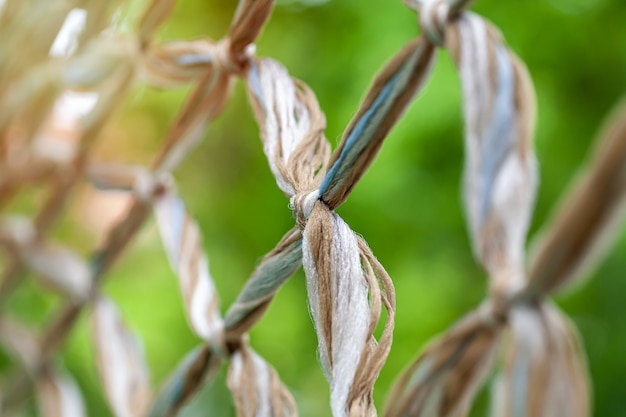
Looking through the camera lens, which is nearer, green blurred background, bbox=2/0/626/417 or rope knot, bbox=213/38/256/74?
rope knot, bbox=213/38/256/74

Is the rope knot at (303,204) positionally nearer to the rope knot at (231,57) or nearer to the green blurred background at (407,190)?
the rope knot at (231,57)

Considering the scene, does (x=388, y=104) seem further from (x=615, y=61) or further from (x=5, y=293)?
(x=615, y=61)

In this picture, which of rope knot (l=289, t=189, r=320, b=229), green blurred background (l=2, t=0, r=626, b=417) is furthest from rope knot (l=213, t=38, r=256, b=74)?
green blurred background (l=2, t=0, r=626, b=417)

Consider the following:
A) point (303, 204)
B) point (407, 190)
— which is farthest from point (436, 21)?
point (407, 190)

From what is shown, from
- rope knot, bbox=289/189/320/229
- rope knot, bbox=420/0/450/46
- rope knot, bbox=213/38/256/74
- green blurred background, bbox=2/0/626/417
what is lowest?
green blurred background, bbox=2/0/626/417

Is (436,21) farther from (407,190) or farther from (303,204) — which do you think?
(407,190)

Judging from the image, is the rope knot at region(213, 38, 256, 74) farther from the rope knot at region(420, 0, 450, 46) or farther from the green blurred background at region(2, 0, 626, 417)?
the green blurred background at region(2, 0, 626, 417)

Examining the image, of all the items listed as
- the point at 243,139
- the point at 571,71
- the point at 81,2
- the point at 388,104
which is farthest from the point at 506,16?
the point at 388,104
